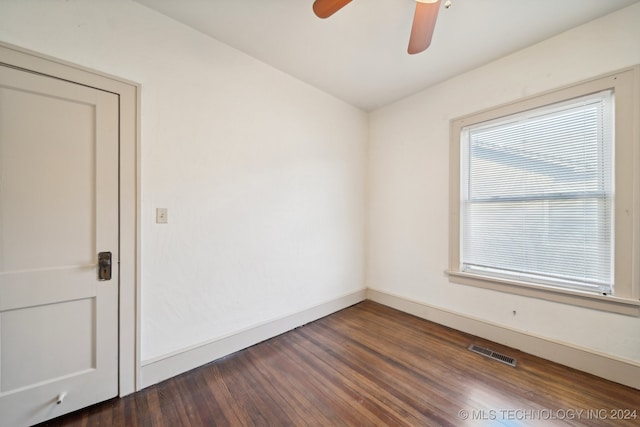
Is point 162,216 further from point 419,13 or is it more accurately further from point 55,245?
point 419,13

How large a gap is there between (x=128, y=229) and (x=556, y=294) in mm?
3588

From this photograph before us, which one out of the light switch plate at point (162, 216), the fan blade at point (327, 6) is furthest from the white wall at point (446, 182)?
the light switch plate at point (162, 216)

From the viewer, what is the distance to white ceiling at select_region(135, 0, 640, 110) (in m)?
1.79

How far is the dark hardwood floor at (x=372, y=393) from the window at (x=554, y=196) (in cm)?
74

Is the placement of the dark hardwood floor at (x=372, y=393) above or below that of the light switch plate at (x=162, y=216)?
below

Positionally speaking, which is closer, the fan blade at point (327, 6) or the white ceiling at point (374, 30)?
the fan blade at point (327, 6)

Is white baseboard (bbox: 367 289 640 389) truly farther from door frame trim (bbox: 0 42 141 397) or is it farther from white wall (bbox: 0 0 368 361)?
door frame trim (bbox: 0 42 141 397)

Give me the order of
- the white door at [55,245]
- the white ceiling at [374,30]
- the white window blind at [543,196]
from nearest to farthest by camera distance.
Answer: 1. the white door at [55,245]
2. the white ceiling at [374,30]
3. the white window blind at [543,196]

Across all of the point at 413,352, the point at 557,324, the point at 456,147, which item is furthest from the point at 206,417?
the point at 456,147

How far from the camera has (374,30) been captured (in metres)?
2.03

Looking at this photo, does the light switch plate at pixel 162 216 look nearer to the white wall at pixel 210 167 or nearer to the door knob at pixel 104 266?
the white wall at pixel 210 167

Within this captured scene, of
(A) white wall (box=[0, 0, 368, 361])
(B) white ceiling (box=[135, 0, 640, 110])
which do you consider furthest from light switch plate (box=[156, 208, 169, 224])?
(B) white ceiling (box=[135, 0, 640, 110])

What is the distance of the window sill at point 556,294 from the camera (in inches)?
71.2

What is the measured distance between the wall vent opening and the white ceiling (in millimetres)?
2898
